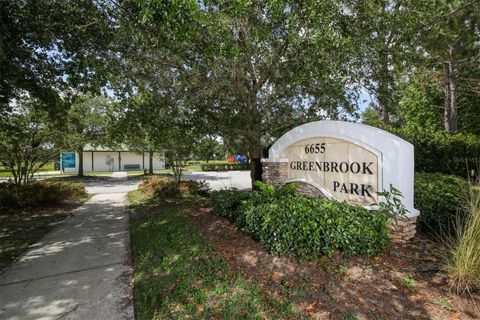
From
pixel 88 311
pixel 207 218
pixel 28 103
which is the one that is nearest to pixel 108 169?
pixel 28 103

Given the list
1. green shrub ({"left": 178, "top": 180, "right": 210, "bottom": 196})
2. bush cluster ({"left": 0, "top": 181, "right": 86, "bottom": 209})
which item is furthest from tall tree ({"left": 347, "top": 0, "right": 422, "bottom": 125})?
bush cluster ({"left": 0, "top": 181, "right": 86, "bottom": 209})

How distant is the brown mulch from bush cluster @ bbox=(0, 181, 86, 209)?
330 inches

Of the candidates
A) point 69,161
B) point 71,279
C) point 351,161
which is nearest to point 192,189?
point 71,279

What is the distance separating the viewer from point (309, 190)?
5.96 m

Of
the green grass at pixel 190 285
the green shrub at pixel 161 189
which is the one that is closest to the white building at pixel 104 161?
the green shrub at pixel 161 189

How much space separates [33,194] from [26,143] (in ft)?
7.62

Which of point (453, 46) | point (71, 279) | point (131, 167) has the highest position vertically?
point (453, 46)

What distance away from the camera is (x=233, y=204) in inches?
236

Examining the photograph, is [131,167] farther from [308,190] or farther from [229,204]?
[308,190]

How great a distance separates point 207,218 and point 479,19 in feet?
39.3

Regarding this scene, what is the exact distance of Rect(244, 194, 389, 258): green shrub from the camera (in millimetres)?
3586

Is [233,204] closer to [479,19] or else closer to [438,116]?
[479,19]

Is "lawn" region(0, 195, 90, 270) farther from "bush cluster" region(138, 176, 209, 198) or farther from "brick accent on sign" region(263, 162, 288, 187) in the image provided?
"brick accent on sign" region(263, 162, 288, 187)

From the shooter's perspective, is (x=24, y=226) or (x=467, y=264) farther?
(x=24, y=226)
